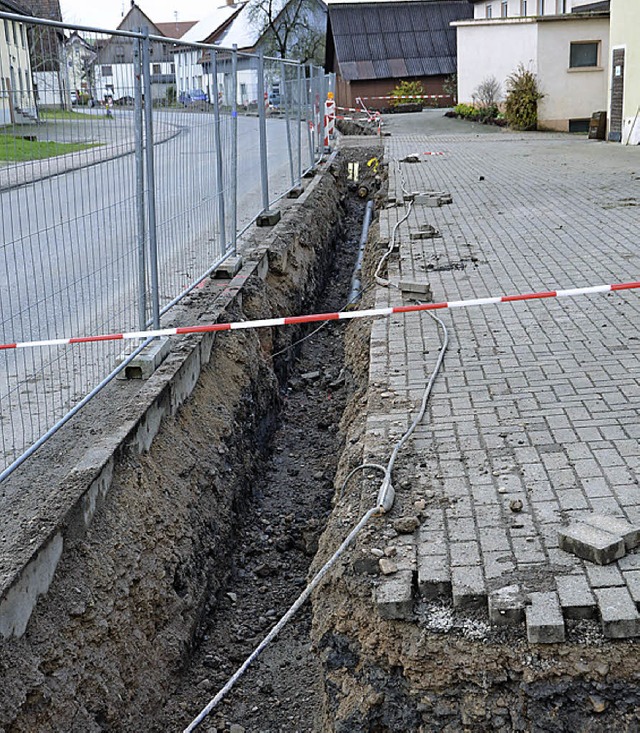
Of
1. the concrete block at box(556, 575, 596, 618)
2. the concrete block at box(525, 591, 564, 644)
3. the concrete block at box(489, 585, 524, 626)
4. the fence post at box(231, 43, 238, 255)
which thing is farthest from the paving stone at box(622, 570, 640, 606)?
the fence post at box(231, 43, 238, 255)

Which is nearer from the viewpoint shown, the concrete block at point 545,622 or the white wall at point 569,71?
the concrete block at point 545,622

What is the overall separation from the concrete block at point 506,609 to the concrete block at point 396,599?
0.35 metres

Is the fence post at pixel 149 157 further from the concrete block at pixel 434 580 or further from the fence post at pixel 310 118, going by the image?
the fence post at pixel 310 118

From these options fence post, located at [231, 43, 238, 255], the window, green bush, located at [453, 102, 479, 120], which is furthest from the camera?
green bush, located at [453, 102, 479, 120]

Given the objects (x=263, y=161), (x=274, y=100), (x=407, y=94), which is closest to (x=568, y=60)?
(x=274, y=100)

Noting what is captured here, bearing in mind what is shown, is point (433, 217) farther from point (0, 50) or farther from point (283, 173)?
point (0, 50)

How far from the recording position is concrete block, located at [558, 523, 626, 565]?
13.3 feet

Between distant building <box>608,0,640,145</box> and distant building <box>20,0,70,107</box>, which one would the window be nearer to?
distant building <box>608,0,640,145</box>

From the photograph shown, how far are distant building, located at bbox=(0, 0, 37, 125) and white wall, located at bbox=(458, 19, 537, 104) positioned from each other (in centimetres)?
2769

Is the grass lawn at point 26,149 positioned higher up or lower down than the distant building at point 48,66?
lower down

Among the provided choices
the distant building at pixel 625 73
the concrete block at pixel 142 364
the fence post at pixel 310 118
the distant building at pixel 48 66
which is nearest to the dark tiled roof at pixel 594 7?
the distant building at pixel 625 73

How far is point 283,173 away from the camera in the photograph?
17.3 meters

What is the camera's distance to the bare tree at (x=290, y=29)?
208 ft

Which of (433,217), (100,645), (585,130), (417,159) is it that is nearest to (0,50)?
(100,645)
